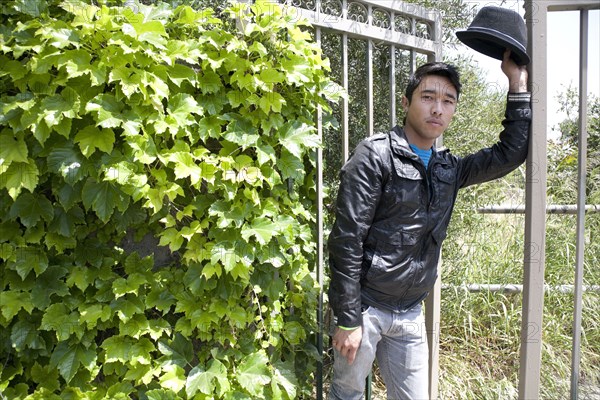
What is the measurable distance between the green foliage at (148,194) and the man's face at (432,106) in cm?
43

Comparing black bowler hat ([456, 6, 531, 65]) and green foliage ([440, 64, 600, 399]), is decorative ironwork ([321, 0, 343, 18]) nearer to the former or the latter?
black bowler hat ([456, 6, 531, 65])

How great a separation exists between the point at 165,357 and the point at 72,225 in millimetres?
698

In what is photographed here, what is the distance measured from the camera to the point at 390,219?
78.2 inches

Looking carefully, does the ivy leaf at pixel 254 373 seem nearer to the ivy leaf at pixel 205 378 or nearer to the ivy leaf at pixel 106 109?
the ivy leaf at pixel 205 378

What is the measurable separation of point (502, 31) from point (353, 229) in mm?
1010

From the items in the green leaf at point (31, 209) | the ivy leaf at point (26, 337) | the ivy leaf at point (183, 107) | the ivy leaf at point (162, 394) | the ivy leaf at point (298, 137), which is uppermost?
the ivy leaf at point (183, 107)

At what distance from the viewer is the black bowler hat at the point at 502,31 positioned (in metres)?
1.88

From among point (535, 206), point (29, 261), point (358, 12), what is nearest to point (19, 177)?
point (29, 261)

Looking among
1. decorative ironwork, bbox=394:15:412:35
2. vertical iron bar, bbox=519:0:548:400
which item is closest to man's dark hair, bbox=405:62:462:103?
vertical iron bar, bbox=519:0:548:400

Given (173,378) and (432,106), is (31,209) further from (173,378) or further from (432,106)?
(432,106)

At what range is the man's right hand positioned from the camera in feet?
6.33

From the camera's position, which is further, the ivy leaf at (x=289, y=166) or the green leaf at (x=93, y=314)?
the ivy leaf at (x=289, y=166)

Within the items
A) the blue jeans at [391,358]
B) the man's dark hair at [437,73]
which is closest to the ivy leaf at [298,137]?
the man's dark hair at [437,73]

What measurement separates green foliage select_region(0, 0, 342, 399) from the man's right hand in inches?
13.4
